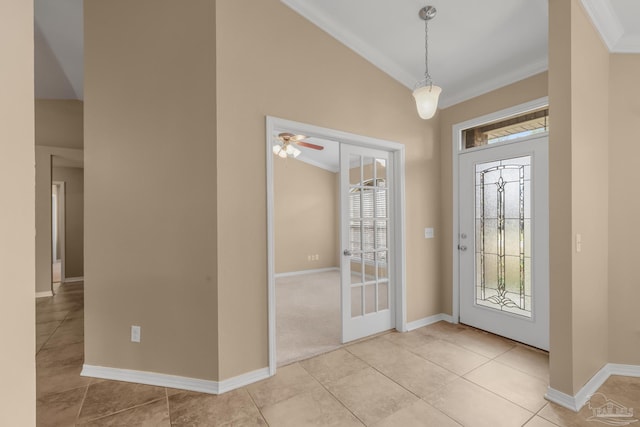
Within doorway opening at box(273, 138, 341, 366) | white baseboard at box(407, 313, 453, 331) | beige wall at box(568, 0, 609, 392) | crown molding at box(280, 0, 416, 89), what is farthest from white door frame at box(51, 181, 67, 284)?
beige wall at box(568, 0, 609, 392)

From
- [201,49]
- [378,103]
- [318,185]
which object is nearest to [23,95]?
[201,49]

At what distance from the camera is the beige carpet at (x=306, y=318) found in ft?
9.34

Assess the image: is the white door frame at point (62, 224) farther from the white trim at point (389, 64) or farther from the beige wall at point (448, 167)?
the beige wall at point (448, 167)

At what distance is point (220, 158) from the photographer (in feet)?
6.98

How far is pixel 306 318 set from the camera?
12.3 feet

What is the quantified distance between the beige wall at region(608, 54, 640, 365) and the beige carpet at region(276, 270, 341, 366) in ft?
8.21

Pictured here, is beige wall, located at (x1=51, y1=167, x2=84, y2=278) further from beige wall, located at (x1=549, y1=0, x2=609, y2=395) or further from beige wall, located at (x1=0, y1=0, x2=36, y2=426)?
beige wall, located at (x1=549, y1=0, x2=609, y2=395)

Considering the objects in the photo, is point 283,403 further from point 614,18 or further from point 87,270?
point 614,18

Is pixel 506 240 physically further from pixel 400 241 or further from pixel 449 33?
pixel 449 33

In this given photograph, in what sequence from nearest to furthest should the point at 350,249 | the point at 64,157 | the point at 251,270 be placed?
the point at 251,270
the point at 350,249
the point at 64,157

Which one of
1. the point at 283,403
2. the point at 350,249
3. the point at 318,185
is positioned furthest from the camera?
the point at 318,185

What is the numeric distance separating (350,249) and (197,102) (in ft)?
6.46

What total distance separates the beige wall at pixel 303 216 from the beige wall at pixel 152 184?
421 centimetres

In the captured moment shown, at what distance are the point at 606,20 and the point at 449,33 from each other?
3.69 ft
